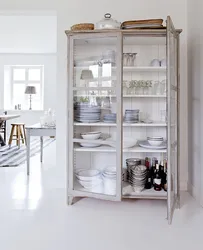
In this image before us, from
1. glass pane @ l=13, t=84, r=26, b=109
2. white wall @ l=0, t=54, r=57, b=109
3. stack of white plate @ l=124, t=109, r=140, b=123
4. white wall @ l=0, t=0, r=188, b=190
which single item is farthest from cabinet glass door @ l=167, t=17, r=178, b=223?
glass pane @ l=13, t=84, r=26, b=109

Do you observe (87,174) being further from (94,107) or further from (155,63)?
(155,63)

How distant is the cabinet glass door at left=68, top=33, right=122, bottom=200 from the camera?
102 inches

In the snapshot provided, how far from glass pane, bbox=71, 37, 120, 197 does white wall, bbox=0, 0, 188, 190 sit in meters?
0.55

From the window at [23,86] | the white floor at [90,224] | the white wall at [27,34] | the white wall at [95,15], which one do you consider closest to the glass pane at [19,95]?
the window at [23,86]

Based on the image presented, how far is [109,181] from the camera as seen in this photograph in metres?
2.70

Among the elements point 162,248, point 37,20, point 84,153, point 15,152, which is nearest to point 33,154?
point 15,152

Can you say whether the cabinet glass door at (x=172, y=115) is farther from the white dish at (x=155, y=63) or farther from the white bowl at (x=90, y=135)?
the white bowl at (x=90, y=135)

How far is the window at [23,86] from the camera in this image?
324 inches

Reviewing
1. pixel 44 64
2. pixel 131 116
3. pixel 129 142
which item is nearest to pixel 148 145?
pixel 129 142

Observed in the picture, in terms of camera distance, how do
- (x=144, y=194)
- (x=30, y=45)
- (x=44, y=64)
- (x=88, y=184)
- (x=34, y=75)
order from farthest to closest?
(x=34, y=75) → (x=44, y=64) → (x=30, y=45) → (x=88, y=184) → (x=144, y=194)

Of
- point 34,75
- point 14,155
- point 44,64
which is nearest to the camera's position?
point 14,155

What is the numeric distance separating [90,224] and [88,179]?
59 centimetres

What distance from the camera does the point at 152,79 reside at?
2918 millimetres

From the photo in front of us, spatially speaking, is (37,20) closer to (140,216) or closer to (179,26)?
(179,26)
